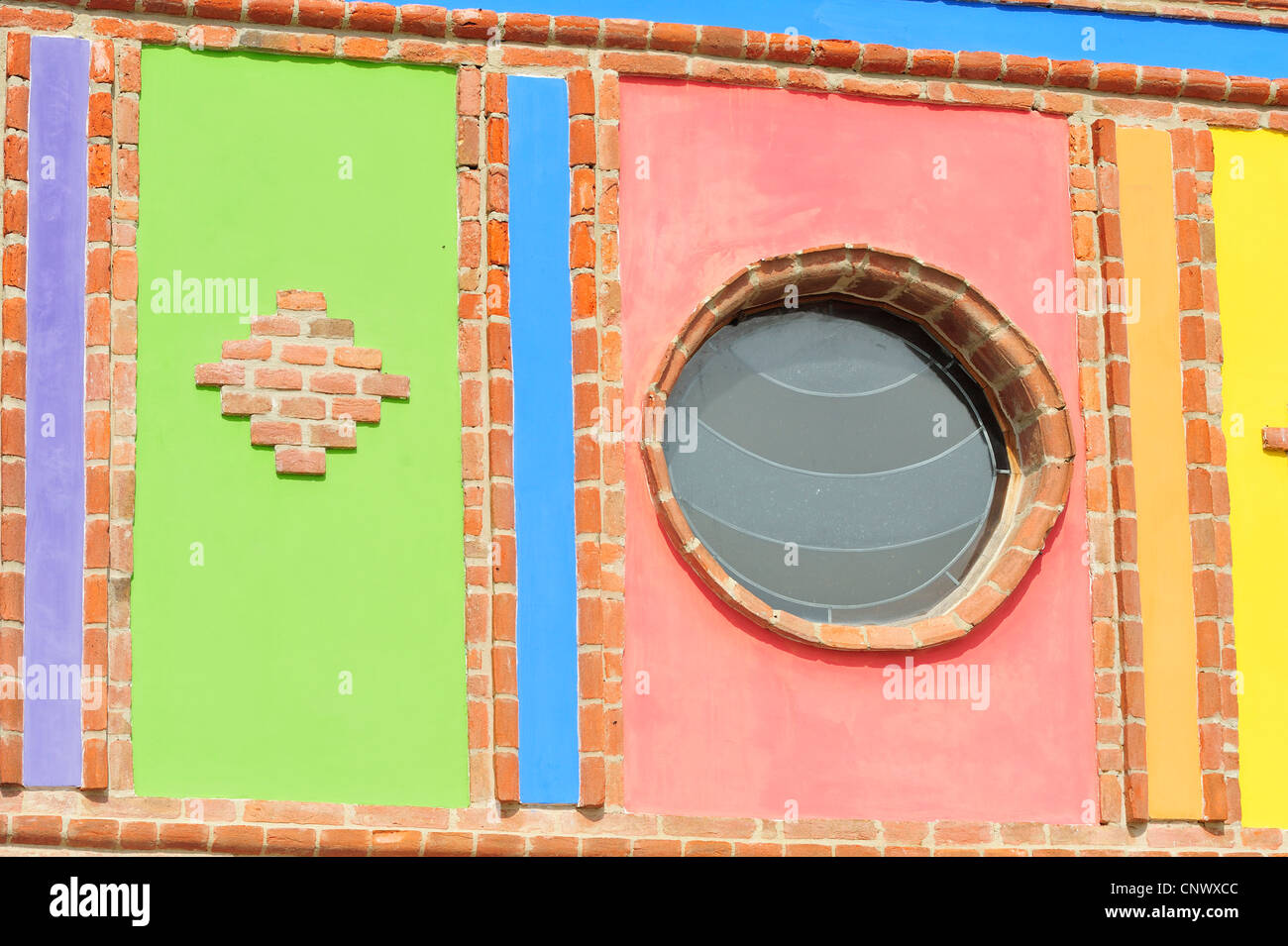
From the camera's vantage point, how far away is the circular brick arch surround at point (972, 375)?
1259 cm

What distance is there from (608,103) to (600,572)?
7.23ft

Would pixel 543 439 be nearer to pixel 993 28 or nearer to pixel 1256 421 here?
pixel 993 28

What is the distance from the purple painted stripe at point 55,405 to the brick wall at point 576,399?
0.06m

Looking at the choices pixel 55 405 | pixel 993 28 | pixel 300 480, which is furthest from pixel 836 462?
pixel 55 405

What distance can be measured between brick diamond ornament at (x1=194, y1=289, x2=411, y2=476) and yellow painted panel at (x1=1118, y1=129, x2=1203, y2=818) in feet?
11.2

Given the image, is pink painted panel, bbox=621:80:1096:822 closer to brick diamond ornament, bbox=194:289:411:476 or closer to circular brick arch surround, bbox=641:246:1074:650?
circular brick arch surround, bbox=641:246:1074:650

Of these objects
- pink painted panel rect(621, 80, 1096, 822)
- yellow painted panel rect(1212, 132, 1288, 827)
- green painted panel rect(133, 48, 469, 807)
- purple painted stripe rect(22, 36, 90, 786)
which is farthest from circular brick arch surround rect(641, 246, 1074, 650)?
purple painted stripe rect(22, 36, 90, 786)

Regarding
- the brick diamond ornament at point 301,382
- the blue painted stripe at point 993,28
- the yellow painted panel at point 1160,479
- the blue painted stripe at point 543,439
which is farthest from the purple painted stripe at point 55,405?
the yellow painted panel at point 1160,479

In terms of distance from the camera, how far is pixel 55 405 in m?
12.2

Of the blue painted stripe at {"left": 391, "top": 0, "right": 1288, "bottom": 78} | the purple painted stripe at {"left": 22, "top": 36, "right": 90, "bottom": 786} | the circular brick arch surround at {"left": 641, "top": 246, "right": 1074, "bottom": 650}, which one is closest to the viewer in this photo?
the purple painted stripe at {"left": 22, "top": 36, "right": 90, "bottom": 786}

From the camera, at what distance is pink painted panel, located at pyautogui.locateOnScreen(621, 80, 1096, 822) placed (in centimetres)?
1245

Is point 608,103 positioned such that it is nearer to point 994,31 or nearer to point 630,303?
point 630,303

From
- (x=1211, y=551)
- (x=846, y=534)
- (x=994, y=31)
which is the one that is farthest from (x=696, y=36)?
(x=1211, y=551)

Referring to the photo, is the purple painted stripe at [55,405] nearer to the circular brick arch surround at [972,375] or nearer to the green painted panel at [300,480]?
the green painted panel at [300,480]
